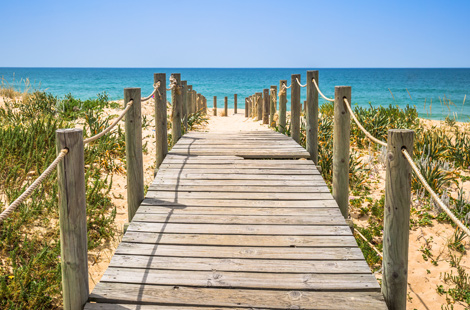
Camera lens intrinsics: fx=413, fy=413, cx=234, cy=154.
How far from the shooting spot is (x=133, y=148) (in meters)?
4.11

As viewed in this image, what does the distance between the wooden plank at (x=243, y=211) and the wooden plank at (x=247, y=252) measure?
66 cm

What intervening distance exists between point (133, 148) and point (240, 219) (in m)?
1.27

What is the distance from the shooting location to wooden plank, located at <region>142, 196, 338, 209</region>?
4195 mm

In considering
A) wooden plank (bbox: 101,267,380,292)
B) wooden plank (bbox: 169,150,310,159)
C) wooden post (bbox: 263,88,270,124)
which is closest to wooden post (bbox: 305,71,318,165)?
wooden plank (bbox: 169,150,310,159)

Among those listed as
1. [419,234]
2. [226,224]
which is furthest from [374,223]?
[226,224]

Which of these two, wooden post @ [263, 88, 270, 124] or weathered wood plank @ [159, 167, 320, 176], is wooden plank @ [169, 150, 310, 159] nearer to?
weathered wood plank @ [159, 167, 320, 176]

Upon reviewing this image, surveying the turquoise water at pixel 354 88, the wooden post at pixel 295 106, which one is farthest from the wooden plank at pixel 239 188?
the turquoise water at pixel 354 88

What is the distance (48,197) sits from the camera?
5.11 meters

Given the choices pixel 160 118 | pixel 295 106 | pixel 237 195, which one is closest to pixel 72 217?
pixel 237 195

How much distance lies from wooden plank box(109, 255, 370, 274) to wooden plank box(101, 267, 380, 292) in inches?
2.1

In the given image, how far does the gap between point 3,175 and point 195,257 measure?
359 cm

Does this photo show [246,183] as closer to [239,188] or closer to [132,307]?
[239,188]

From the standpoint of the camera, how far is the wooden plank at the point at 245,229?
3.62 metres

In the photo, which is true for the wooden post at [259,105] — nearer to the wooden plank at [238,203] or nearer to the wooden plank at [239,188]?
the wooden plank at [239,188]
